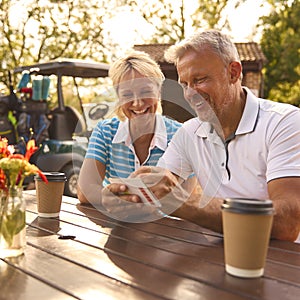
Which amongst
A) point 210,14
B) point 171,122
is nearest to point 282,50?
point 210,14

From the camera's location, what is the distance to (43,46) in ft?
46.5

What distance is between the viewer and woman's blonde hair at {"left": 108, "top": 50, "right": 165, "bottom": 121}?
213 centimetres

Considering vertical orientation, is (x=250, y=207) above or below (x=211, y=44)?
below

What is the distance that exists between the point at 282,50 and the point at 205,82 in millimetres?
17028

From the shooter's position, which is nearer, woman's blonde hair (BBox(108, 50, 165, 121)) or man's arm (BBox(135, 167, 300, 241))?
man's arm (BBox(135, 167, 300, 241))

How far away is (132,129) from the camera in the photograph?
2.20 m

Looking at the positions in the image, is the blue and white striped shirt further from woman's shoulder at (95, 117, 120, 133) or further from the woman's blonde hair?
the woman's blonde hair

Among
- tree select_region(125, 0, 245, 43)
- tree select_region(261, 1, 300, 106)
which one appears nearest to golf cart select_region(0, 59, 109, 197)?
tree select_region(125, 0, 245, 43)

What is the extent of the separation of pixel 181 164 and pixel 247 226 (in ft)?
3.29

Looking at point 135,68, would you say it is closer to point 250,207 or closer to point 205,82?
point 205,82

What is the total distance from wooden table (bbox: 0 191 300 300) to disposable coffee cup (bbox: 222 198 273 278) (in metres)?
0.03

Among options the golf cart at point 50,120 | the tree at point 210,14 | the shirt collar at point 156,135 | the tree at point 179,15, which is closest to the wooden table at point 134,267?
the shirt collar at point 156,135

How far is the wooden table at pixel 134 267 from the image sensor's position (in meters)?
0.90

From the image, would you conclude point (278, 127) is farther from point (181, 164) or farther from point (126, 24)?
point (126, 24)
